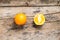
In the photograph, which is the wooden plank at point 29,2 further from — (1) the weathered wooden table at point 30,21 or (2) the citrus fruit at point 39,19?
(2) the citrus fruit at point 39,19

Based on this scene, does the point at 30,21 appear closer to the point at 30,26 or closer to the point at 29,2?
the point at 30,26

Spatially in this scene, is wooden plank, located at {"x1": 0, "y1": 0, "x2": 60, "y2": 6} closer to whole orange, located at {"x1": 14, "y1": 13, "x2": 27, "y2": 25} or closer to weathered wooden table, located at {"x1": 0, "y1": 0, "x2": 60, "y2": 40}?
weathered wooden table, located at {"x1": 0, "y1": 0, "x2": 60, "y2": 40}

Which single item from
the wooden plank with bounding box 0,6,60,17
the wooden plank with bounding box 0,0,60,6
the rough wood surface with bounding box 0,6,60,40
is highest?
the wooden plank with bounding box 0,0,60,6

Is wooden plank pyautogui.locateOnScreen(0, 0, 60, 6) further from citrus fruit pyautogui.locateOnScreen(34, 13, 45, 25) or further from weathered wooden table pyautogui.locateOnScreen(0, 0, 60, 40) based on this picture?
citrus fruit pyautogui.locateOnScreen(34, 13, 45, 25)

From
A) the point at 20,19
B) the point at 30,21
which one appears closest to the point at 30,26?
the point at 30,21

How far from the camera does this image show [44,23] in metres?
1.36

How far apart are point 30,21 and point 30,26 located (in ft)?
0.14

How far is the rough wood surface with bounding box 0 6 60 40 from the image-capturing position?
51.2 inches

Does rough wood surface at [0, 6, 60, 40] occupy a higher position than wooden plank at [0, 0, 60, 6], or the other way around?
wooden plank at [0, 0, 60, 6]

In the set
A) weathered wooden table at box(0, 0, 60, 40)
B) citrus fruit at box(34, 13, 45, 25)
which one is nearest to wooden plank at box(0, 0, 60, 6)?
weathered wooden table at box(0, 0, 60, 40)

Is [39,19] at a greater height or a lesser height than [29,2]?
lesser

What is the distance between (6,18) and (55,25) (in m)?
0.42

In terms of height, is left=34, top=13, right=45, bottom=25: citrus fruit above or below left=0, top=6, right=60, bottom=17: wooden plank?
below

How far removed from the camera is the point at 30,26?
133 cm
